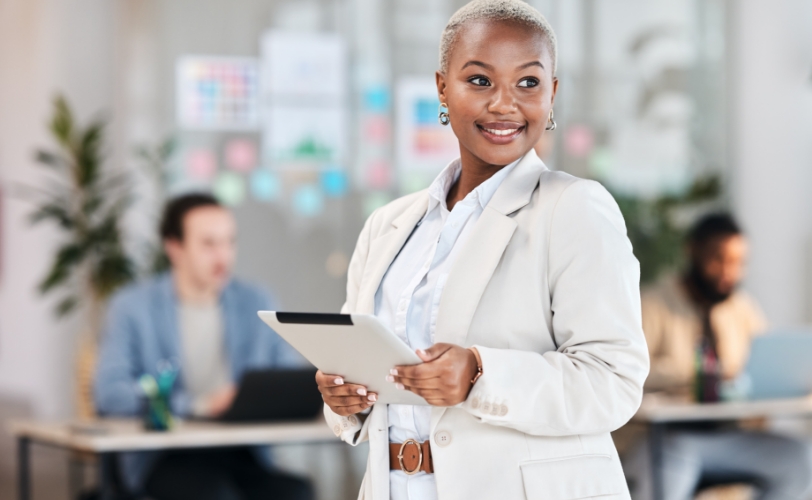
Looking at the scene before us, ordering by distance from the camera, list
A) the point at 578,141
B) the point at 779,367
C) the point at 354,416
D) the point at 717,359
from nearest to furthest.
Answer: the point at 354,416 < the point at 779,367 < the point at 717,359 < the point at 578,141

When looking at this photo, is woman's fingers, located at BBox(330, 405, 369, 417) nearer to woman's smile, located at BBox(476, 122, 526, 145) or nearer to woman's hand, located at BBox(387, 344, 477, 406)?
woman's hand, located at BBox(387, 344, 477, 406)

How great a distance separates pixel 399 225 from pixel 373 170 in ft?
15.5

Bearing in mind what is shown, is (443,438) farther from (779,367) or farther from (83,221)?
(83,221)

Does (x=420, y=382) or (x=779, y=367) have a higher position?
(x=420, y=382)

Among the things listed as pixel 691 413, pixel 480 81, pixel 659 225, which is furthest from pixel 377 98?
pixel 480 81

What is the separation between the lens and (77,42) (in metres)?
5.66

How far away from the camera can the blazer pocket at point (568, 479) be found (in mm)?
1340

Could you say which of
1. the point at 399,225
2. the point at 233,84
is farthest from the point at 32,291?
the point at 399,225

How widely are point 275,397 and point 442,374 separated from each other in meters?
2.16

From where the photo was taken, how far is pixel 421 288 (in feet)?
4.85

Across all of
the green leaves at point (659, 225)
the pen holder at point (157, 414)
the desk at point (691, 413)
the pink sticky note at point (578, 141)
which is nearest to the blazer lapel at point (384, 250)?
the pen holder at point (157, 414)

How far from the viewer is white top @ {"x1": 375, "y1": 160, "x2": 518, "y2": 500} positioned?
4.74 feet

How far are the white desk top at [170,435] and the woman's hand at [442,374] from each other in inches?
81.2

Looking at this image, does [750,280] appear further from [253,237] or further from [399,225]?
[399,225]
